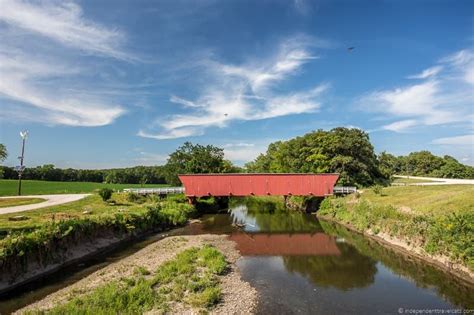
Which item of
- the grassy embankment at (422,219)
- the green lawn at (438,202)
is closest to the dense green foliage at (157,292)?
the grassy embankment at (422,219)

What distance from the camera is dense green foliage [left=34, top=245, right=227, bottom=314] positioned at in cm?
1244

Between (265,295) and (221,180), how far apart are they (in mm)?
31044

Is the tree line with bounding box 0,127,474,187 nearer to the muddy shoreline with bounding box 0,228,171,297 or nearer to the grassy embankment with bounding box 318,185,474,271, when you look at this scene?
the grassy embankment with bounding box 318,185,474,271

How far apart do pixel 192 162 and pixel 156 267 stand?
127 ft

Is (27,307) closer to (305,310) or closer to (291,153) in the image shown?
(305,310)

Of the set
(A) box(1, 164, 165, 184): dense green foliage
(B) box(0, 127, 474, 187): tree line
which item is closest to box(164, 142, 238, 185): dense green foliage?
(B) box(0, 127, 474, 187): tree line

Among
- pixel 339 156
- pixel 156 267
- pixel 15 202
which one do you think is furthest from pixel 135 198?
pixel 339 156

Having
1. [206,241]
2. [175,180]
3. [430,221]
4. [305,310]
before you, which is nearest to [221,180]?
[175,180]

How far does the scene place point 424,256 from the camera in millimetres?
21359

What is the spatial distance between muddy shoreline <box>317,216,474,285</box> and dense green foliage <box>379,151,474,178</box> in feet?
174

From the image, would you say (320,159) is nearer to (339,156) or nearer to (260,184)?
(339,156)

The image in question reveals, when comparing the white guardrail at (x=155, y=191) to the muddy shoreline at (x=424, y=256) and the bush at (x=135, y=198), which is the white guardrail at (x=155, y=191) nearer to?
the bush at (x=135, y=198)

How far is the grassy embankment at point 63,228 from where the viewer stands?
16375mm

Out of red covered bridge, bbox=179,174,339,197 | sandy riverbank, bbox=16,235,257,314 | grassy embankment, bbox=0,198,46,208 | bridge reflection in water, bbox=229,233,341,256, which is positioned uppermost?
red covered bridge, bbox=179,174,339,197
